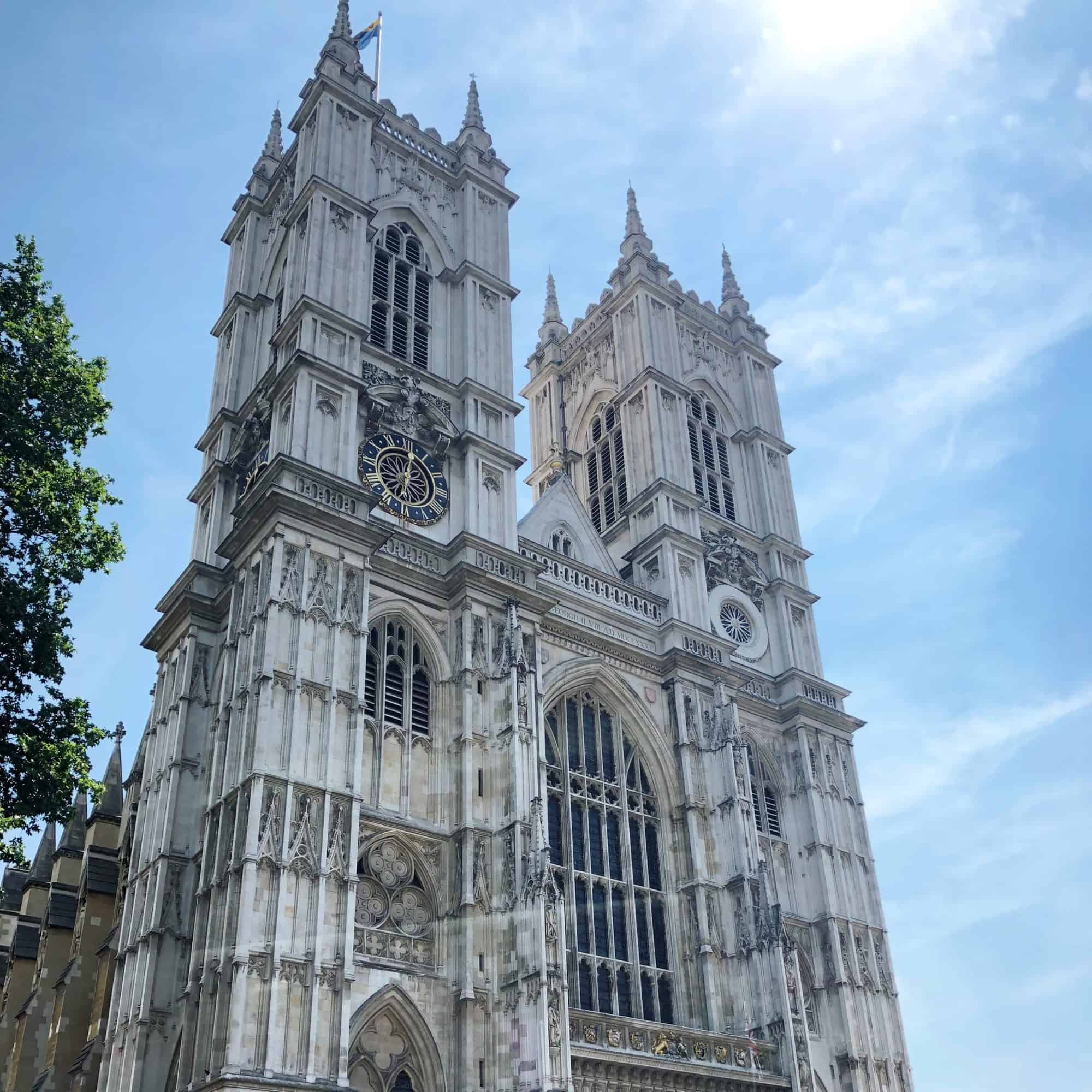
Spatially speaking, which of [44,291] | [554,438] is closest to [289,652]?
[44,291]

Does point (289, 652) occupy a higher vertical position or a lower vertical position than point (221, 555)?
lower

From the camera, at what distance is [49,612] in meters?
20.4

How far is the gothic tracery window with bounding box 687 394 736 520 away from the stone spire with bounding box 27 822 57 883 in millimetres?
27481

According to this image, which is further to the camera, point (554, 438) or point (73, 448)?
point (554, 438)

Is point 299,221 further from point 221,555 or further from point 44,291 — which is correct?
point 44,291

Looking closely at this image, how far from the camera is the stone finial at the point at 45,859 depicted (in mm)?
46594

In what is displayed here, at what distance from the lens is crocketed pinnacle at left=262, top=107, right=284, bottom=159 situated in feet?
149

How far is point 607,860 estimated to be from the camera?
33219 millimetres

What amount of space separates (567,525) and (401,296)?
9182 mm

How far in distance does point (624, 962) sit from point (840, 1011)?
7.83 m

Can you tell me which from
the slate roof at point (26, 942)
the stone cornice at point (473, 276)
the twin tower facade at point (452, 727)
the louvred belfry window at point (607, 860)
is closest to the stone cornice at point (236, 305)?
the twin tower facade at point (452, 727)

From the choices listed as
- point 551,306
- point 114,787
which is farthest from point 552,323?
point 114,787

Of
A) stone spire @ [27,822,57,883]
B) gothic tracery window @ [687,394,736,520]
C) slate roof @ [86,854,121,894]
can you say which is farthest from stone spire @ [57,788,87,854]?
gothic tracery window @ [687,394,736,520]

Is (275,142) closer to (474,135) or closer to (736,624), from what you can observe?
(474,135)
